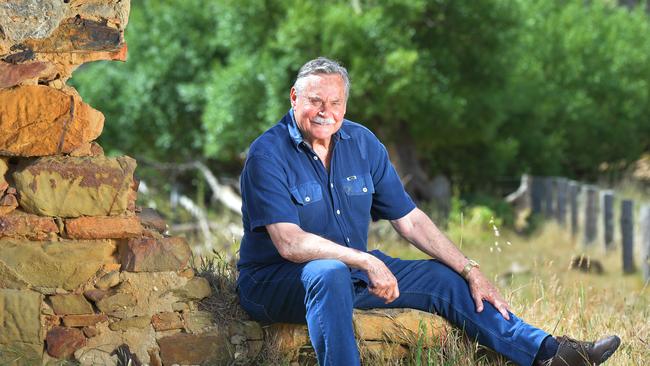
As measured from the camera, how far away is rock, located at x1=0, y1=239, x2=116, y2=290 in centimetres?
453

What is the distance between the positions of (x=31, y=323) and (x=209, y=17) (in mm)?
13832

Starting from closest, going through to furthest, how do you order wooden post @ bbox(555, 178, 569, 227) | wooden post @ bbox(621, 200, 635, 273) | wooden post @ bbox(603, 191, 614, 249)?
wooden post @ bbox(621, 200, 635, 273)
wooden post @ bbox(603, 191, 614, 249)
wooden post @ bbox(555, 178, 569, 227)

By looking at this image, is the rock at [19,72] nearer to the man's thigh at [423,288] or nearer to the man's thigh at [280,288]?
the man's thigh at [280,288]

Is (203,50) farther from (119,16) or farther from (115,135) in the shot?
(119,16)

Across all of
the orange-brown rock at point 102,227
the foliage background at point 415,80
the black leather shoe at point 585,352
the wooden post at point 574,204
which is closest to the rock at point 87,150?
the orange-brown rock at point 102,227

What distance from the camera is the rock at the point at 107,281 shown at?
15.3ft

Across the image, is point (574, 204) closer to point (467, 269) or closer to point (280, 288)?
point (467, 269)

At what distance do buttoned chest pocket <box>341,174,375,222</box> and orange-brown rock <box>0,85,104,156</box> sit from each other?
48.8 inches

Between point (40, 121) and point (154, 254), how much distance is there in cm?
79

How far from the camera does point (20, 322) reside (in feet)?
14.8

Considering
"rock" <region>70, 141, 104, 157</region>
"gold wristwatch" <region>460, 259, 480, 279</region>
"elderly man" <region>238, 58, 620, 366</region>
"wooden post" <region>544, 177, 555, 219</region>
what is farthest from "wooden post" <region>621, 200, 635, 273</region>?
"rock" <region>70, 141, 104, 157</region>

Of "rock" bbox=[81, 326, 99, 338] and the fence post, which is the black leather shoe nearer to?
"rock" bbox=[81, 326, 99, 338]

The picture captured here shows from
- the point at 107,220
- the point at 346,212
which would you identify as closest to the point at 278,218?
the point at 346,212

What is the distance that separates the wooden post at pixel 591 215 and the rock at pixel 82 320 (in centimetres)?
960
